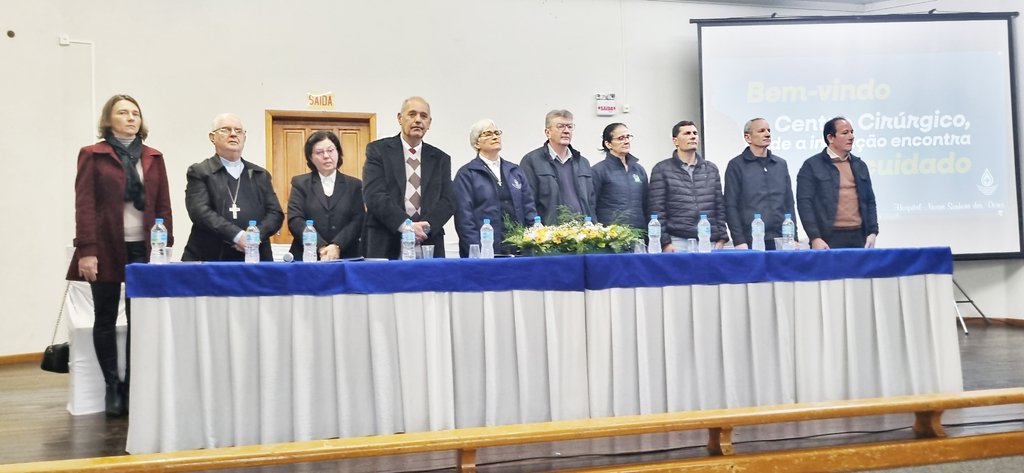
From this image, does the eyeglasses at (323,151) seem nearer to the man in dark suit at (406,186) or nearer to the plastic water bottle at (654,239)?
the man in dark suit at (406,186)

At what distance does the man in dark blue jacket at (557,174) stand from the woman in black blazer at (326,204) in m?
0.93

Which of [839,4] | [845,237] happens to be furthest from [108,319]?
[839,4]

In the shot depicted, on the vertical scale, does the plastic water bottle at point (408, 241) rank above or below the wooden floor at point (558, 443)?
above

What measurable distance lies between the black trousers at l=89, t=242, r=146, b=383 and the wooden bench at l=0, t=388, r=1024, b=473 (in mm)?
1279

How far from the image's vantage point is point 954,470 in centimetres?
270

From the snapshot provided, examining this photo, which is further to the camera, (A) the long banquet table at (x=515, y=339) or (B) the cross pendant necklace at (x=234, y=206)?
(B) the cross pendant necklace at (x=234, y=206)

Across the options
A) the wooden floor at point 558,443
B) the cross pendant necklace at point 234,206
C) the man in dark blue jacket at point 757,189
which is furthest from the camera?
the man in dark blue jacket at point 757,189

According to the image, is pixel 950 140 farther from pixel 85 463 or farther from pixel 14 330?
pixel 14 330

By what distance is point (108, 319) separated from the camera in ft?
11.9

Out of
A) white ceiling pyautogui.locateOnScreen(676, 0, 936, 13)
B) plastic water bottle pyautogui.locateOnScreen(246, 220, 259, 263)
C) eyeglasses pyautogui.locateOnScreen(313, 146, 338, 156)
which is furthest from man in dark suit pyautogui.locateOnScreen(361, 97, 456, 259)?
white ceiling pyautogui.locateOnScreen(676, 0, 936, 13)

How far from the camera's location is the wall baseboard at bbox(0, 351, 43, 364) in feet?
19.2

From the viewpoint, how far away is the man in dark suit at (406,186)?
3.76 m

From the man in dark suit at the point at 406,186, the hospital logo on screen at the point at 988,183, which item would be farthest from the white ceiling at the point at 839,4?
the man in dark suit at the point at 406,186

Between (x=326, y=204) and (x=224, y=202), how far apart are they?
0.51m
